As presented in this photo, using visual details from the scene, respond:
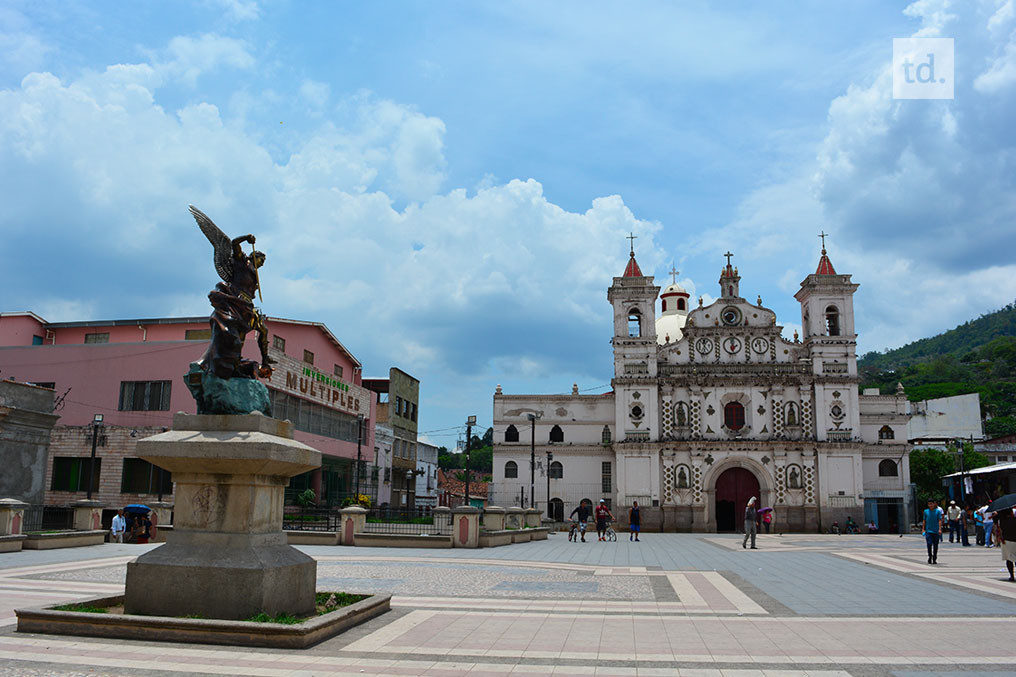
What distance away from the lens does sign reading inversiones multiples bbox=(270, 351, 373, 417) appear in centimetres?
3588

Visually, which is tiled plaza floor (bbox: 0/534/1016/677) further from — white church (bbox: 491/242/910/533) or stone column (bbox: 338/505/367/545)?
white church (bbox: 491/242/910/533)

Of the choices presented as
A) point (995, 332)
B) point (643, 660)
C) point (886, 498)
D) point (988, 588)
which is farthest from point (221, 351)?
point (995, 332)

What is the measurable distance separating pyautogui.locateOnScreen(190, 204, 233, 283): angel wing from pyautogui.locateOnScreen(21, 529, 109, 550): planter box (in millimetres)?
14609

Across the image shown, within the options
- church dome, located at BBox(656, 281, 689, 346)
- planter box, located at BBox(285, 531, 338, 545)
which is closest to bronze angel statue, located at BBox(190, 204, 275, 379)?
planter box, located at BBox(285, 531, 338, 545)

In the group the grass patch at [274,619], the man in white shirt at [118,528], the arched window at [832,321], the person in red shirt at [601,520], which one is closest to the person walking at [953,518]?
the person in red shirt at [601,520]

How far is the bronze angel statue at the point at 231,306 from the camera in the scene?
366 inches

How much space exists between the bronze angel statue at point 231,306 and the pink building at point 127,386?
23521 millimetres

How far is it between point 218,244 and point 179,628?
14.8 feet

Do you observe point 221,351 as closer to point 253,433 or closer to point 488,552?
point 253,433

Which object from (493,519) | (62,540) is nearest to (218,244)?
(62,540)

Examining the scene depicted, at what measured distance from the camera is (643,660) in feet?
25.6

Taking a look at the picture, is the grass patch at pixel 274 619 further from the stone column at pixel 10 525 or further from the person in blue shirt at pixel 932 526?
the person in blue shirt at pixel 932 526

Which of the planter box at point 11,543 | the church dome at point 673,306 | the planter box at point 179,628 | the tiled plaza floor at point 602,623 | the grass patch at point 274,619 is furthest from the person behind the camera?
the church dome at point 673,306

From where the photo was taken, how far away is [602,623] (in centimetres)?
999
